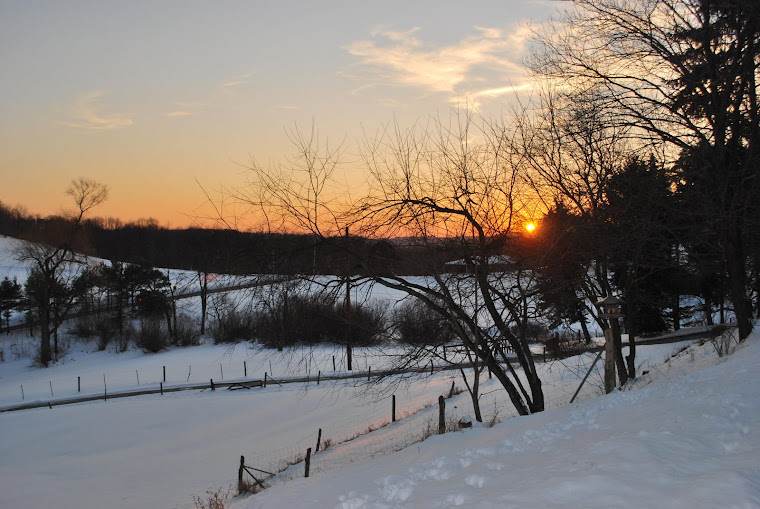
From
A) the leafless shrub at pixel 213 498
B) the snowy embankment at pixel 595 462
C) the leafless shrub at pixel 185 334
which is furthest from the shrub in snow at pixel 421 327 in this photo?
the leafless shrub at pixel 185 334

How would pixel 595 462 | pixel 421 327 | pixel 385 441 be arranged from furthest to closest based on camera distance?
pixel 385 441 → pixel 421 327 → pixel 595 462

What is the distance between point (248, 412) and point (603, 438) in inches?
840

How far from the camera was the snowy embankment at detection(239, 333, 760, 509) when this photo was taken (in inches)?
172

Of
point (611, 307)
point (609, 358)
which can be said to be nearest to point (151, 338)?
point (609, 358)

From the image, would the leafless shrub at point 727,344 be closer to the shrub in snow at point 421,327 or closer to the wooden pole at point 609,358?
the wooden pole at point 609,358

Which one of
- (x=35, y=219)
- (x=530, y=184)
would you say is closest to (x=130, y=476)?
(x=530, y=184)

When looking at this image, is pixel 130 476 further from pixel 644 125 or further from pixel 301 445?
pixel 644 125

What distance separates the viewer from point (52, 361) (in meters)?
42.2

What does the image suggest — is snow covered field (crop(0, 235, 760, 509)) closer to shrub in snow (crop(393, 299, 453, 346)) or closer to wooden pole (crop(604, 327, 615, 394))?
wooden pole (crop(604, 327, 615, 394))

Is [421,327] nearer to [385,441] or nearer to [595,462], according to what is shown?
[385,441]

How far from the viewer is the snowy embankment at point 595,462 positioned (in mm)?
4371

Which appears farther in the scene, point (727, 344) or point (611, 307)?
point (727, 344)

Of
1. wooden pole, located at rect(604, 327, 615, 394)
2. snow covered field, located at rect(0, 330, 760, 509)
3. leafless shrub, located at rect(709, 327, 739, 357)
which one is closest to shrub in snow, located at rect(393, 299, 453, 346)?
snow covered field, located at rect(0, 330, 760, 509)

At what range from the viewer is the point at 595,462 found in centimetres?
529
